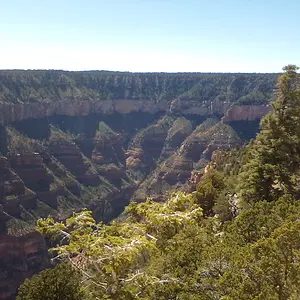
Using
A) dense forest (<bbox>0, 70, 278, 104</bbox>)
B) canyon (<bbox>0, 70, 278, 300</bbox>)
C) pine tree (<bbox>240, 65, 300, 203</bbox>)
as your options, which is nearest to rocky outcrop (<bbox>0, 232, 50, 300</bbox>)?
canyon (<bbox>0, 70, 278, 300</bbox>)

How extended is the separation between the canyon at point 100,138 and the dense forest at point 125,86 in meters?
0.47

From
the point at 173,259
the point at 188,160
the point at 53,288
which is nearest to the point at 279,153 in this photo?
the point at 173,259

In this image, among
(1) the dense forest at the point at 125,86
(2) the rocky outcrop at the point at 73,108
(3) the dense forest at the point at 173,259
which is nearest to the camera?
(3) the dense forest at the point at 173,259

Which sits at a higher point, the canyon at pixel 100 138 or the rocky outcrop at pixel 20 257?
the canyon at pixel 100 138

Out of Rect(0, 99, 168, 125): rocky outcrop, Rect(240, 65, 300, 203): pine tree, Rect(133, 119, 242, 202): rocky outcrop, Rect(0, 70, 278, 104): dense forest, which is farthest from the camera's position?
Rect(0, 70, 278, 104): dense forest

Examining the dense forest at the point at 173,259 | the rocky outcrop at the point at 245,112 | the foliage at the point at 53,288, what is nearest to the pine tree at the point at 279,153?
the dense forest at the point at 173,259

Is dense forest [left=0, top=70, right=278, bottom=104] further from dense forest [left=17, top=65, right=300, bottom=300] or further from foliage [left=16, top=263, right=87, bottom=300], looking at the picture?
foliage [left=16, top=263, right=87, bottom=300]

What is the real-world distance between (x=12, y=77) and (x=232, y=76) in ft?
298

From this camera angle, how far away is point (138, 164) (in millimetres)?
165875

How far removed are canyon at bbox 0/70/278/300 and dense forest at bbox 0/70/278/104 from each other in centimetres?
47

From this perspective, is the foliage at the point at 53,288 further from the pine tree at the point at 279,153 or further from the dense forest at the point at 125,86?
the dense forest at the point at 125,86

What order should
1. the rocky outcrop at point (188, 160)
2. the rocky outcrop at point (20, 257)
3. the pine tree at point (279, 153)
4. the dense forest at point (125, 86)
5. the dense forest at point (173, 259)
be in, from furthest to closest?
the dense forest at point (125, 86) → the rocky outcrop at point (188, 160) → the rocky outcrop at point (20, 257) → the pine tree at point (279, 153) → the dense forest at point (173, 259)

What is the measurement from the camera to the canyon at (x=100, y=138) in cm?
10894

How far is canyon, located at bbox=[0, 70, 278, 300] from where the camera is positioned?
108938 millimetres
